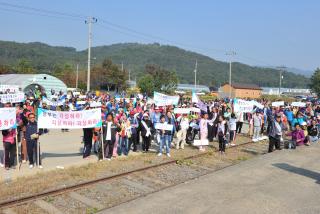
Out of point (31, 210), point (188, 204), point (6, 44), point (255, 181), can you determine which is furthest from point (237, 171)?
point (6, 44)

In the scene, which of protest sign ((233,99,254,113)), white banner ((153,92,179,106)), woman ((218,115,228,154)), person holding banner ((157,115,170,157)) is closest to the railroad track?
person holding banner ((157,115,170,157))

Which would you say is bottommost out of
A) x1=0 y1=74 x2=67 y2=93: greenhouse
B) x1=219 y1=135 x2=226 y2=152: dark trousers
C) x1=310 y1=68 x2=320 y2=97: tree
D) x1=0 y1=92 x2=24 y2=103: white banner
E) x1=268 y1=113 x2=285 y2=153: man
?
x1=219 y1=135 x2=226 y2=152: dark trousers

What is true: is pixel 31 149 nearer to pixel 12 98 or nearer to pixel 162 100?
pixel 12 98

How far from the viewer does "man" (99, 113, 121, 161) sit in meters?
14.5

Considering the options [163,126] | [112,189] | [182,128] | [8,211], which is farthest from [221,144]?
[8,211]

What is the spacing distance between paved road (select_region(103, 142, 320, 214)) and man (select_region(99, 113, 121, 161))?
3887 mm

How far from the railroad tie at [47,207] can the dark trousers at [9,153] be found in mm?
3517

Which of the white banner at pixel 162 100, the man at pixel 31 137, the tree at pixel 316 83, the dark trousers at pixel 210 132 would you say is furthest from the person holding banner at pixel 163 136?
the tree at pixel 316 83

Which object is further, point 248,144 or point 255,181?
point 248,144

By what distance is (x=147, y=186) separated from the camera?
11695mm

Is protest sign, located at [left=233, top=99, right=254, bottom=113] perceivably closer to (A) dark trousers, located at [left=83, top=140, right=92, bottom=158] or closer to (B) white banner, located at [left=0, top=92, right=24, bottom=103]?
(A) dark trousers, located at [left=83, top=140, right=92, bottom=158]

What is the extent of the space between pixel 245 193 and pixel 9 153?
7.15 meters

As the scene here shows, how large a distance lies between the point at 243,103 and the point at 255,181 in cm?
1136

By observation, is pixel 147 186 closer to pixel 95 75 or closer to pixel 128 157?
pixel 128 157
